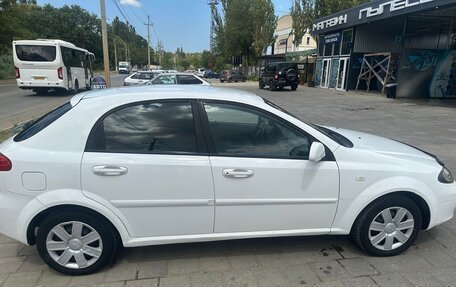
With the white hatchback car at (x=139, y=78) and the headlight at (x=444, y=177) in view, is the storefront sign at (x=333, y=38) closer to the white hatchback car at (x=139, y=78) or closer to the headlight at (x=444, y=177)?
the white hatchback car at (x=139, y=78)

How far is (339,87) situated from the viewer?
24906 mm

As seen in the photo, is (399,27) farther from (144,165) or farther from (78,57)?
(144,165)

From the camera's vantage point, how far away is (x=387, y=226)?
9.84 feet

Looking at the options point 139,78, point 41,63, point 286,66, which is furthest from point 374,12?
point 41,63

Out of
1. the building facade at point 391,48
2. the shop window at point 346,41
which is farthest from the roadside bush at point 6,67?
the shop window at point 346,41

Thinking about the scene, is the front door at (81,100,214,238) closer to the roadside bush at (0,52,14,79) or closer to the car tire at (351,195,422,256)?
the car tire at (351,195,422,256)

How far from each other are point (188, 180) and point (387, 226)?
1.86 metres

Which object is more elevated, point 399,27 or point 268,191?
point 399,27

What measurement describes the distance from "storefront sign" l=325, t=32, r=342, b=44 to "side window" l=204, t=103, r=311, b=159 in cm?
2429

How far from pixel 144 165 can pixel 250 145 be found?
89 centimetres

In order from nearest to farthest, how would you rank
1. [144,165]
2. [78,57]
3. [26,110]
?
[144,165] < [26,110] < [78,57]

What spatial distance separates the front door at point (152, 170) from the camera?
8.43 feet

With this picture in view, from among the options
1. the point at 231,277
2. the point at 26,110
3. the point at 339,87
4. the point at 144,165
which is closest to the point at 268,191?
the point at 231,277

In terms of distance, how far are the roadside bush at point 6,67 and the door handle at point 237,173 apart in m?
37.2
